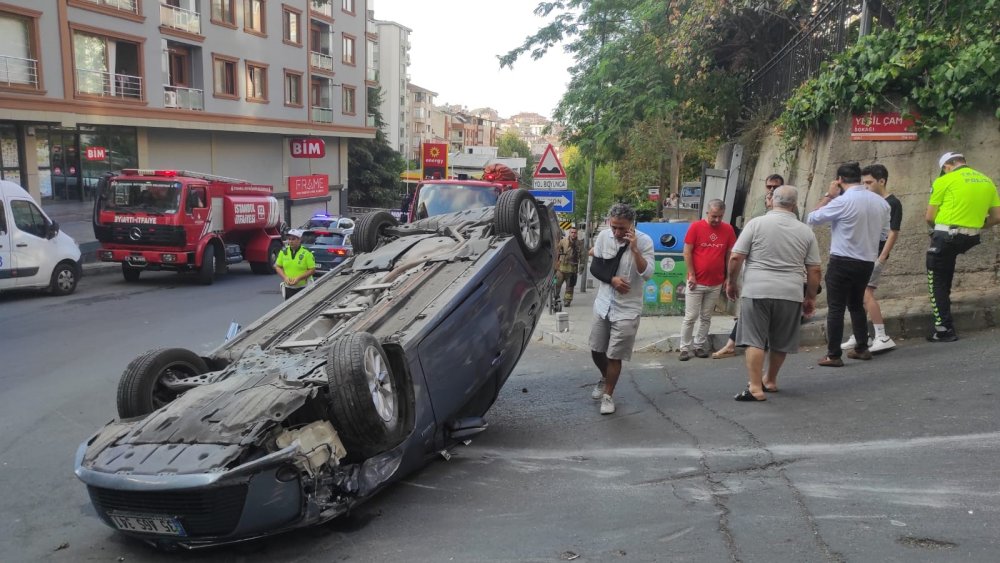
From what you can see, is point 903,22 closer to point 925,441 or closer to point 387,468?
point 925,441

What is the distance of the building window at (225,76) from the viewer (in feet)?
101

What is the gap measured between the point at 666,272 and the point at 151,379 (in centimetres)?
722

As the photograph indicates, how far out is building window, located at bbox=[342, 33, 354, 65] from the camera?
4259cm

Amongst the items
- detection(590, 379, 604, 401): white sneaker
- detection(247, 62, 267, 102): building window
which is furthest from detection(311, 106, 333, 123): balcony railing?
detection(590, 379, 604, 401): white sneaker

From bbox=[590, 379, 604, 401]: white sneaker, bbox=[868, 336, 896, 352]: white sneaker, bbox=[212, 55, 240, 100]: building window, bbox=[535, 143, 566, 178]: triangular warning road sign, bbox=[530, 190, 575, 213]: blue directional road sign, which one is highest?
bbox=[212, 55, 240, 100]: building window

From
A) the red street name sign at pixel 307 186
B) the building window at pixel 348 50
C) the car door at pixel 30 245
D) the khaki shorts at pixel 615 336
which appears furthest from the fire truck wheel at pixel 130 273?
the building window at pixel 348 50

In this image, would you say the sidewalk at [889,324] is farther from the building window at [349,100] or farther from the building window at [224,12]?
the building window at [349,100]

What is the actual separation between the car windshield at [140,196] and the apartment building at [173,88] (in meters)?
6.11

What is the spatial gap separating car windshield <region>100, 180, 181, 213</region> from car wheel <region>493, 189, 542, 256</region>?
1367cm

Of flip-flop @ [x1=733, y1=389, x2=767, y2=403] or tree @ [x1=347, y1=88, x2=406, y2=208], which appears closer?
flip-flop @ [x1=733, y1=389, x2=767, y2=403]

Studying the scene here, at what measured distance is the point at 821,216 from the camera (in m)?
6.51

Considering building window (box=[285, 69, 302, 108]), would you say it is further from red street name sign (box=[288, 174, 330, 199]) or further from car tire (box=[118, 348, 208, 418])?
car tire (box=[118, 348, 208, 418])

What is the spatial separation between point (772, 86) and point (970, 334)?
6.48 metres

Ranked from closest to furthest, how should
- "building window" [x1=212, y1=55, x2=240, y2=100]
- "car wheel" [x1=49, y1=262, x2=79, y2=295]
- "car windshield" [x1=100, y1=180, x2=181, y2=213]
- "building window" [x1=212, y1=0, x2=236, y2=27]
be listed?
1. "car wheel" [x1=49, y1=262, x2=79, y2=295]
2. "car windshield" [x1=100, y1=180, x2=181, y2=213]
3. "building window" [x1=212, y1=0, x2=236, y2=27]
4. "building window" [x1=212, y1=55, x2=240, y2=100]
